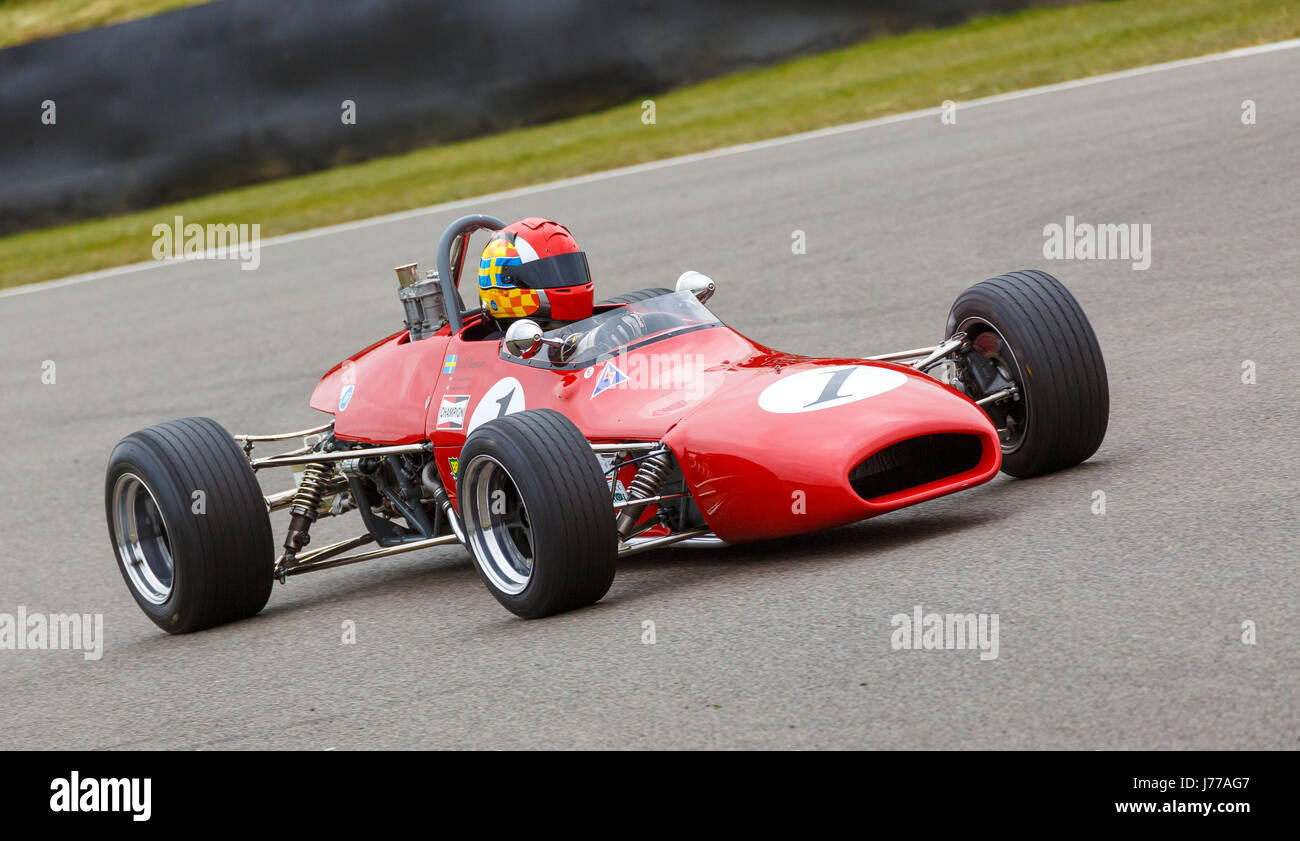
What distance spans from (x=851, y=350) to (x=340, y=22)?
10640mm

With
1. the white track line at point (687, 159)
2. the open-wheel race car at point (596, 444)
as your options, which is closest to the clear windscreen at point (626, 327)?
the open-wheel race car at point (596, 444)

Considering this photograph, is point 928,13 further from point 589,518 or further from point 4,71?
point 589,518

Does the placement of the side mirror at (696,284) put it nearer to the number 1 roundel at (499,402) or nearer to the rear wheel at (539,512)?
the number 1 roundel at (499,402)

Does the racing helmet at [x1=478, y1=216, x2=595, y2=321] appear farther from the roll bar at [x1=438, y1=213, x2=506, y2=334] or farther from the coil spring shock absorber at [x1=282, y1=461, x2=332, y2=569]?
the coil spring shock absorber at [x1=282, y1=461, x2=332, y2=569]

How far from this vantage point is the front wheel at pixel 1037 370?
583cm

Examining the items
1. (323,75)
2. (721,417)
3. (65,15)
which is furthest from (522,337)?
(65,15)

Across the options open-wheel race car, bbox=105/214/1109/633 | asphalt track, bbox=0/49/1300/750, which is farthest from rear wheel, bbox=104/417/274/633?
asphalt track, bbox=0/49/1300/750

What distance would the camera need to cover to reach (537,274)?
6465 millimetres

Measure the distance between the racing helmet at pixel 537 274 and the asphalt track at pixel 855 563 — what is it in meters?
1.07

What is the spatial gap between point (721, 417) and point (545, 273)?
1270mm

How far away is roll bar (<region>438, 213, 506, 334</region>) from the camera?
6.89 meters

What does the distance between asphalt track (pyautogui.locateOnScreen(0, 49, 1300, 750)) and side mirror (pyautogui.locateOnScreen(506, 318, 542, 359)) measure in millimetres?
917
